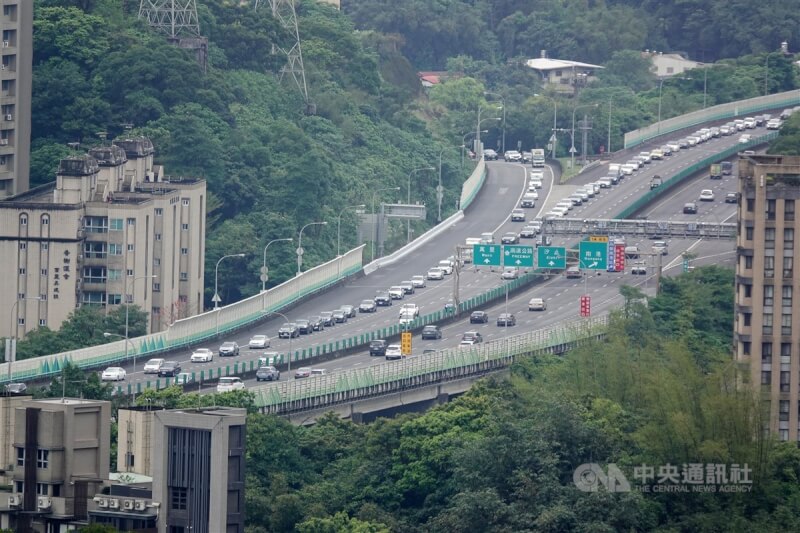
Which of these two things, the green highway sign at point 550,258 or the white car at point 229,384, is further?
the green highway sign at point 550,258

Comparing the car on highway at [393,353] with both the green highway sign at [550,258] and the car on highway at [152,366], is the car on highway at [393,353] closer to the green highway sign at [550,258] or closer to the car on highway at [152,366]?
the car on highway at [152,366]

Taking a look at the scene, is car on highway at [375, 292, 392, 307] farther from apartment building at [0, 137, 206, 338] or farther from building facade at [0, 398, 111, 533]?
building facade at [0, 398, 111, 533]

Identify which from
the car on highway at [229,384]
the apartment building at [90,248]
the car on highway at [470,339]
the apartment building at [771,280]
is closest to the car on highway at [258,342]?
the apartment building at [90,248]

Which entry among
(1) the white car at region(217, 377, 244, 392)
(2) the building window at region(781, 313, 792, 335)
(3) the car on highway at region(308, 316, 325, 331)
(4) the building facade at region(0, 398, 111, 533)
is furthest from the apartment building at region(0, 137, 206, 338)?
(4) the building facade at region(0, 398, 111, 533)

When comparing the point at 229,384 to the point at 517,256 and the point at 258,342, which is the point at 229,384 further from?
the point at 517,256

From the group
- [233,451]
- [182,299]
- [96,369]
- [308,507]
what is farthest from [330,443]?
[182,299]

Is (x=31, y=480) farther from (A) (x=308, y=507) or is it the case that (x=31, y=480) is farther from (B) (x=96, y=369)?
(B) (x=96, y=369)
